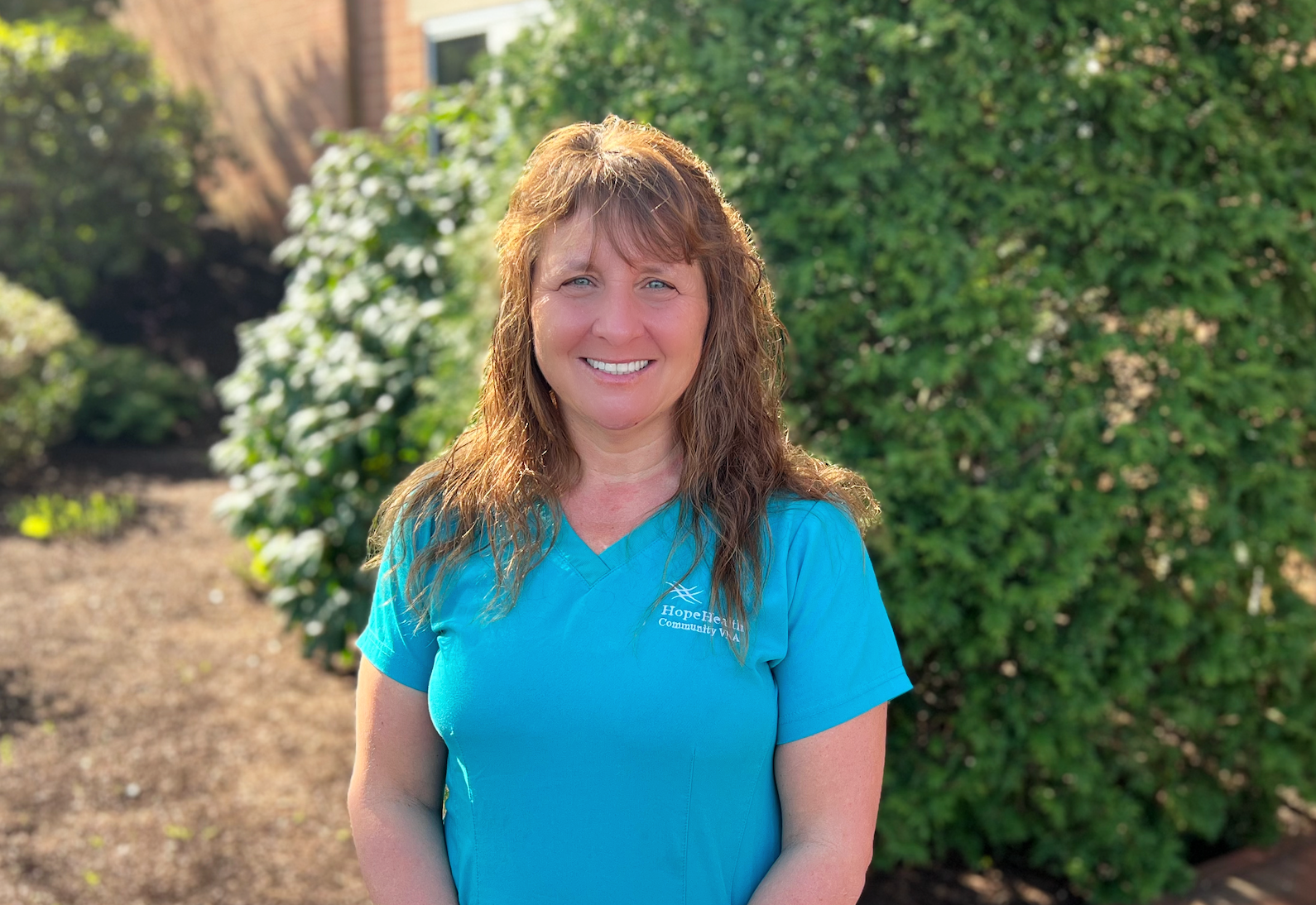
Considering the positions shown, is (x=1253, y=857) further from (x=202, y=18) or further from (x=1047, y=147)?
(x=202, y=18)

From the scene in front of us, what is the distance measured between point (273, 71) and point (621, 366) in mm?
10874

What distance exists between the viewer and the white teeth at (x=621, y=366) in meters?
1.67

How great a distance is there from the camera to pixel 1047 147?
9.78ft

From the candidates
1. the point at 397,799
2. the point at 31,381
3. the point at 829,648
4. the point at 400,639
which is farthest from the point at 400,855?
the point at 31,381

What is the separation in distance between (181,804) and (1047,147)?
11.2ft

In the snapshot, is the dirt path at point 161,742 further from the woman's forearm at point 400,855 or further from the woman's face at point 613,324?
the woman's face at point 613,324

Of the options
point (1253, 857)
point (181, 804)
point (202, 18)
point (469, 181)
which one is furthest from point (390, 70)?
point (1253, 857)

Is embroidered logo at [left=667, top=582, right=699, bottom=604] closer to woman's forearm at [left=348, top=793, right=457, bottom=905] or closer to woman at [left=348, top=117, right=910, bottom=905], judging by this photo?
woman at [left=348, top=117, right=910, bottom=905]

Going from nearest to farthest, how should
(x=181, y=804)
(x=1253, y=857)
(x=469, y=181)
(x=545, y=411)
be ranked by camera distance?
(x=545, y=411)
(x=1253, y=857)
(x=181, y=804)
(x=469, y=181)

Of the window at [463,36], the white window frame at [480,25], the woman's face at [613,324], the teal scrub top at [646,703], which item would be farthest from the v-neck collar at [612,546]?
the window at [463,36]

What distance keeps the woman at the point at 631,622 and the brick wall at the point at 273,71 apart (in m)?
8.11

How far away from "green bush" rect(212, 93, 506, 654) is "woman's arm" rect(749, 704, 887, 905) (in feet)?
8.05

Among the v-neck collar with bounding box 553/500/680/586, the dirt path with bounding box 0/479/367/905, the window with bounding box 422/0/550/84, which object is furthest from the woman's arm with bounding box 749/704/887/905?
the window with bounding box 422/0/550/84

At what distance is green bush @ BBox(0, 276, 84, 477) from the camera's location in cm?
787
